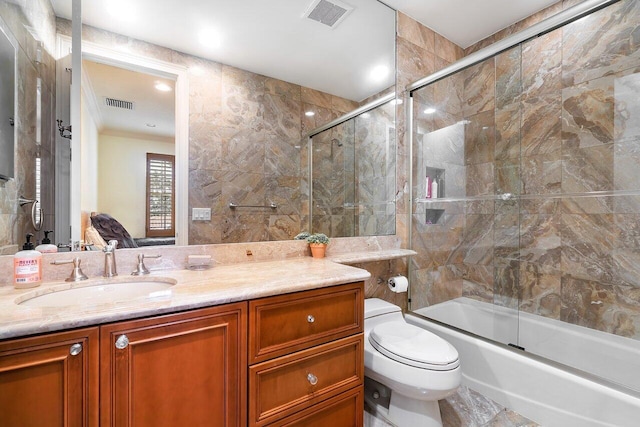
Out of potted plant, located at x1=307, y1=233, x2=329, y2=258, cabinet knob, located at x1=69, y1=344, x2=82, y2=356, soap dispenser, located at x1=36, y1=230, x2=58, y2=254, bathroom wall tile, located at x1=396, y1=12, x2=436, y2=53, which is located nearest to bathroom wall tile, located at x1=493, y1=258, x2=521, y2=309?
potted plant, located at x1=307, y1=233, x2=329, y2=258

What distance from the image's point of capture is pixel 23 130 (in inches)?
43.7

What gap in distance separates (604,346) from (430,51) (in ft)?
7.93

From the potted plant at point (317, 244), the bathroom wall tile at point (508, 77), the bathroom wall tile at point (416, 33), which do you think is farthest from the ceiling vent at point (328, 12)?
the potted plant at point (317, 244)

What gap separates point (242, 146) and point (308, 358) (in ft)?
3.53

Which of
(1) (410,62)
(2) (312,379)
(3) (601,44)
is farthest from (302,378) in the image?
(3) (601,44)

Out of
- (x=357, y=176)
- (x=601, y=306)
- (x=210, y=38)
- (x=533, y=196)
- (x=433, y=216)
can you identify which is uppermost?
(x=210, y=38)

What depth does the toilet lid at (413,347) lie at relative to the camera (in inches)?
51.9

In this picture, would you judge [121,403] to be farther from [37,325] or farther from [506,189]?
[506,189]

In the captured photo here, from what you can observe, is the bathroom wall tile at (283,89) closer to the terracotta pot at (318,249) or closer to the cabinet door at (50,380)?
the terracotta pot at (318,249)

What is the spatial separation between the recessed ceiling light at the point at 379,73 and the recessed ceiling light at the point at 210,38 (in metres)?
1.08

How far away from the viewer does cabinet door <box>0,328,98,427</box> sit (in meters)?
0.70

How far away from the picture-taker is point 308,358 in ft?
3.72

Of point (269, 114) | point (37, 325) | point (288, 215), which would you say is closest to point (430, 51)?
point (269, 114)

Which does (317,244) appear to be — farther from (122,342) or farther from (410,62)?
(410,62)
